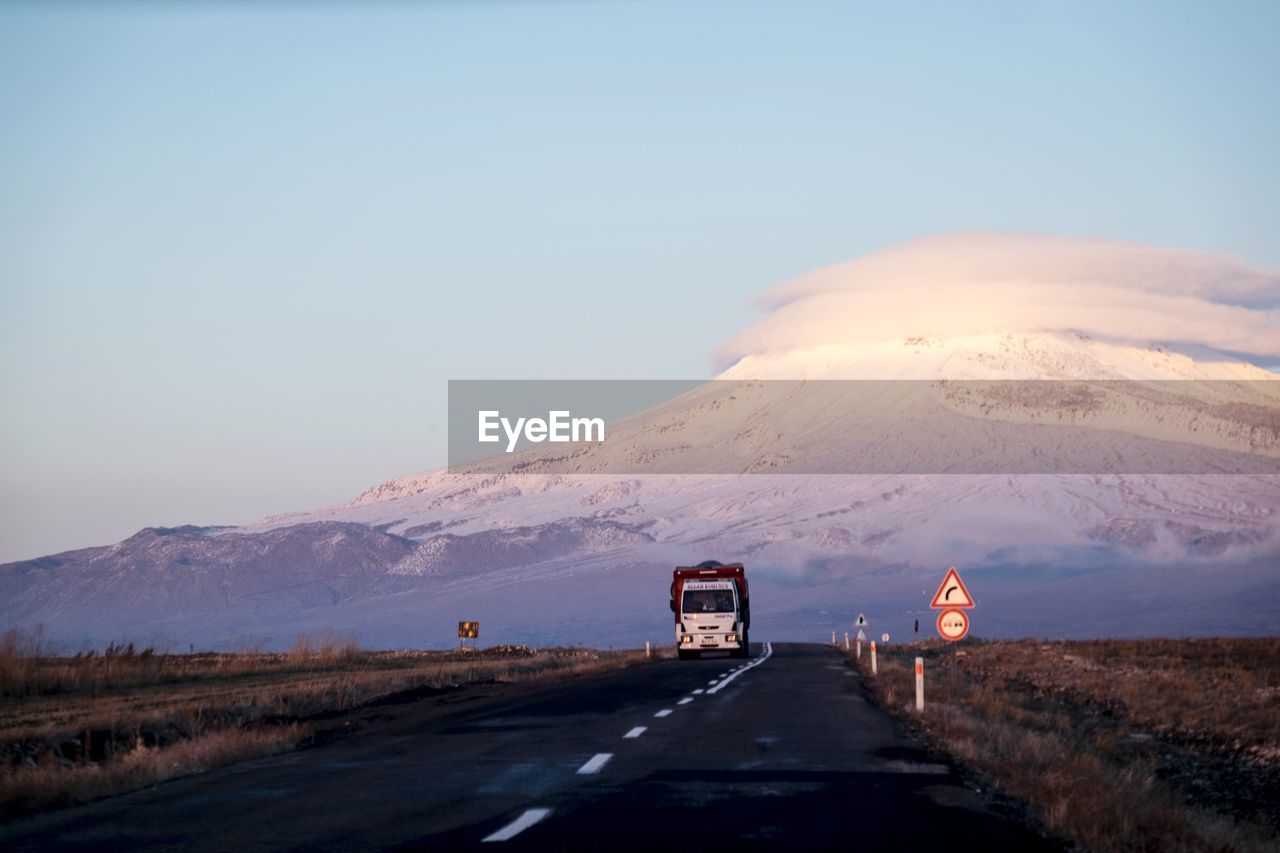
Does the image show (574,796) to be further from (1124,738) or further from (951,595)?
(1124,738)

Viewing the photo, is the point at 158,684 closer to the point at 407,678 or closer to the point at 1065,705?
the point at 407,678

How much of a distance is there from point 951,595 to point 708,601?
1086 inches

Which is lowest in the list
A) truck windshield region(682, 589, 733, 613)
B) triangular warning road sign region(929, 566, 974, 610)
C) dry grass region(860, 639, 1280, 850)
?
dry grass region(860, 639, 1280, 850)

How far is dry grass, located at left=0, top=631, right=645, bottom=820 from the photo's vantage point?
17.0m

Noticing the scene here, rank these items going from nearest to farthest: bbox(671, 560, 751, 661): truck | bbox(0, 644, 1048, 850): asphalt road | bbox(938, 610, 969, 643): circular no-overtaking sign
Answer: bbox(0, 644, 1048, 850): asphalt road < bbox(938, 610, 969, 643): circular no-overtaking sign < bbox(671, 560, 751, 661): truck

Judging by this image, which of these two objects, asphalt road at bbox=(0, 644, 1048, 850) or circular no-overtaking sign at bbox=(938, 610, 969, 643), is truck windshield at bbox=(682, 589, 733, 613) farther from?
asphalt road at bbox=(0, 644, 1048, 850)

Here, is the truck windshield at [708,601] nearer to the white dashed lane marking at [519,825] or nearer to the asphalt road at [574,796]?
the asphalt road at [574,796]

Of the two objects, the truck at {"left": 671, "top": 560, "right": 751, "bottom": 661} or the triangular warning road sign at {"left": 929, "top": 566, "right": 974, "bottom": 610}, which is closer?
the triangular warning road sign at {"left": 929, "top": 566, "right": 974, "bottom": 610}

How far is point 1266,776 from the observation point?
2469 centimetres

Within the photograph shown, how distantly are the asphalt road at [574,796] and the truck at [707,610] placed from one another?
103ft

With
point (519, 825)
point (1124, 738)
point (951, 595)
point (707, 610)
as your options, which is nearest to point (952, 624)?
point (951, 595)

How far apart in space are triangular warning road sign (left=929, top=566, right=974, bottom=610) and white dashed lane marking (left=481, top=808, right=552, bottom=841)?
16.3 meters

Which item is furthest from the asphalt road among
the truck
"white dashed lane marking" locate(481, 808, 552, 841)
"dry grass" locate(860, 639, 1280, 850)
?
the truck

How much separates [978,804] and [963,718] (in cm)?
924
